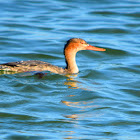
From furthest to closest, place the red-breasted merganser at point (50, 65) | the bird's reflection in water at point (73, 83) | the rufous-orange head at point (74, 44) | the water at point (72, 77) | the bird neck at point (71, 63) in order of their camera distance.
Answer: the rufous-orange head at point (74, 44)
the bird neck at point (71, 63)
the red-breasted merganser at point (50, 65)
the bird's reflection in water at point (73, 83)
the water at point (72, 77)

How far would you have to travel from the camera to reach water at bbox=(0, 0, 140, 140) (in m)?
6.70

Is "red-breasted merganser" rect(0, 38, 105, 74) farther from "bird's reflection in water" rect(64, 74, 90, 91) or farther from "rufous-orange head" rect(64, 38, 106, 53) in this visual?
"bird's reflection in water" rect(64, 74, 90, 91)

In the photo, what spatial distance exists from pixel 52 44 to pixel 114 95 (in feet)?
15.9

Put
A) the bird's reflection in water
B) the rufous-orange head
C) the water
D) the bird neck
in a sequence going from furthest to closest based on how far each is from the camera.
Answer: the rufous-orange head, the bird neck, the bird's reflection in water, the water

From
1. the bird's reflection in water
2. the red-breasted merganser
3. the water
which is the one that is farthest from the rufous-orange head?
the bird's reflection in water

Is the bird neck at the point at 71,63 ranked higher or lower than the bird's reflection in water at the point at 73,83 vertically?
higher

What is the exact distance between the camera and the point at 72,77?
385 inches

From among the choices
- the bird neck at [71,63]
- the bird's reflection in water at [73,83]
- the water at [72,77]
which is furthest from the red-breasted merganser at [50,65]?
the bird's reflection in water at [73,83]

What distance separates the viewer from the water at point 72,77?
6703 mm

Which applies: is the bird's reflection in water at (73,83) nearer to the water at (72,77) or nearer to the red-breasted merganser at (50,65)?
the water at (72,77)

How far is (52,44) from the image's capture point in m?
13.0

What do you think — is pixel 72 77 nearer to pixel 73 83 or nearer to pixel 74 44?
pixel 73 83

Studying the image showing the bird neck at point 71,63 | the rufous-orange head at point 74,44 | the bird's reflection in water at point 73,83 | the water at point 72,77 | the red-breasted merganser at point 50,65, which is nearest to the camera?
the water at point 72,77

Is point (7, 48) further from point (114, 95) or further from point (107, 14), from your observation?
point (107, 14)
